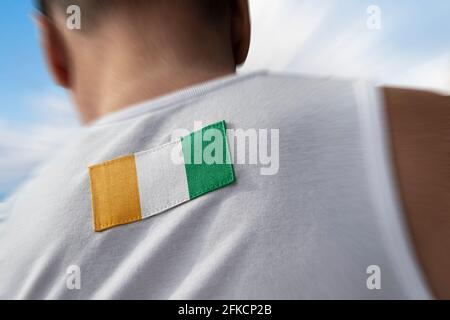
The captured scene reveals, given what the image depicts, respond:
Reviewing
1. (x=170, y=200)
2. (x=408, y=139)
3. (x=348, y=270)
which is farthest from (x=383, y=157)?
(x=170, y=200)

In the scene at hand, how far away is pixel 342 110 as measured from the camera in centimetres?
62

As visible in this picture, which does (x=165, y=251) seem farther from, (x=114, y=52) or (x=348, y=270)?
(x=114, y=52)

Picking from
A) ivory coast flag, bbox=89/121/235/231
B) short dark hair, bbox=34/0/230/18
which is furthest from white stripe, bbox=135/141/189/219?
short dark hair, bbox=34/0/230/18

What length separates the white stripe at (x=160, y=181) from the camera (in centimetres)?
67

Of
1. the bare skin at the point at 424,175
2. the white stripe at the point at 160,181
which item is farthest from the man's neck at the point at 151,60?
the bare skin at the point at 424,175

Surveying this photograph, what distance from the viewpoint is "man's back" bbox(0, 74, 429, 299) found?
0.58 metres

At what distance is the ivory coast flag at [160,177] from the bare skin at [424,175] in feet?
0.72

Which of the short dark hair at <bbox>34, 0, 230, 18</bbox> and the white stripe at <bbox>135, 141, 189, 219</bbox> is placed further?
the short dark hair at <bbox>34, 0, 230, 18</bbox>

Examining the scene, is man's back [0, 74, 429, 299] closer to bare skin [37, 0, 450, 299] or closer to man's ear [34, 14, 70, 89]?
bare skin [37, 0, 450, 299]

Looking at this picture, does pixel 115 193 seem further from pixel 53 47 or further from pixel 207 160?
pixel 53 47

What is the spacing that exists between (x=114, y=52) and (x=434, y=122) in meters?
0.50

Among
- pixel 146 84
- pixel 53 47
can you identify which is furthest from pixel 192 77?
pixel 53 47

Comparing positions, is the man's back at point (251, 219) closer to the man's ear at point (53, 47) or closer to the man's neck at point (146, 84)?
the man's neck at point (146, 84)

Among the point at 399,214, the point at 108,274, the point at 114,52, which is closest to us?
the point at 399,214
